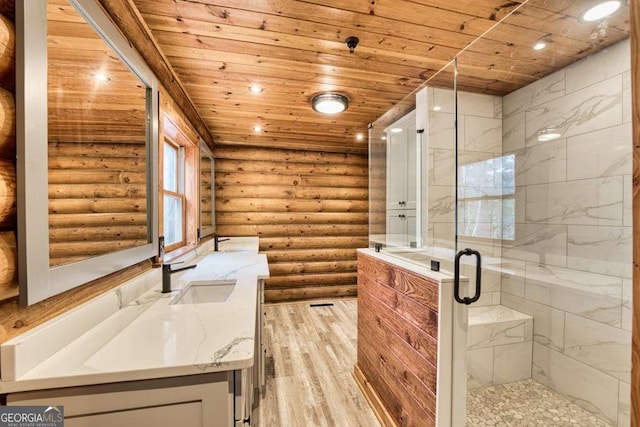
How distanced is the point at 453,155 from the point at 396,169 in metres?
0.62

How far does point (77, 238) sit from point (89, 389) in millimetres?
565

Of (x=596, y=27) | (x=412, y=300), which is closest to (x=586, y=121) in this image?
(x=596, y=27)

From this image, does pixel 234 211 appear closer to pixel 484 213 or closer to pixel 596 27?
pixel 484 213

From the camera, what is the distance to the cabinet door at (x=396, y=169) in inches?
104

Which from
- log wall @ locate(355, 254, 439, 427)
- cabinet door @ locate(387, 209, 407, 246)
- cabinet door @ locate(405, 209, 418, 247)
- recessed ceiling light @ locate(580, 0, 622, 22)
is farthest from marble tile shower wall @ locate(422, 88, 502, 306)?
recessed ceiling light @ locate(580, 0, 622, 22)

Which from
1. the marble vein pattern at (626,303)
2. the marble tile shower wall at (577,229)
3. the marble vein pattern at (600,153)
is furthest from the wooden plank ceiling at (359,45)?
the marble vein pattern at (626,303)

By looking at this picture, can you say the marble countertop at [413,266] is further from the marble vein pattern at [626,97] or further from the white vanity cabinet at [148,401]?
the marble vein pattern at [626,97]

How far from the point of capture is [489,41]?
5.45 ft

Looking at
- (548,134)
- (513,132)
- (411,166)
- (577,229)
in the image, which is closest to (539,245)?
(577,229)

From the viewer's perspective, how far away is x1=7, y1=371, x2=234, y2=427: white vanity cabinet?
768 mm

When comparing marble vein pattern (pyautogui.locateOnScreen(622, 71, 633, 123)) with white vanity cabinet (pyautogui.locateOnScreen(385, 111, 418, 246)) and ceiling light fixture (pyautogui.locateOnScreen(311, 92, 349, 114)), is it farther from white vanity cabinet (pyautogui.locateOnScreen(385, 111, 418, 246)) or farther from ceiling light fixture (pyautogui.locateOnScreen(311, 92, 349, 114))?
ceiling light fixture (pyautogui.locateOnScreen(311, 92, 349, 114))

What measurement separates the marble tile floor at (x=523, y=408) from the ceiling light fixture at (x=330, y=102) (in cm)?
264

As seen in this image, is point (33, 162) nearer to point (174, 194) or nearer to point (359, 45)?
point (359, 45)

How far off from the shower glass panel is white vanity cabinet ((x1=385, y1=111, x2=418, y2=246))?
42 centimetres
